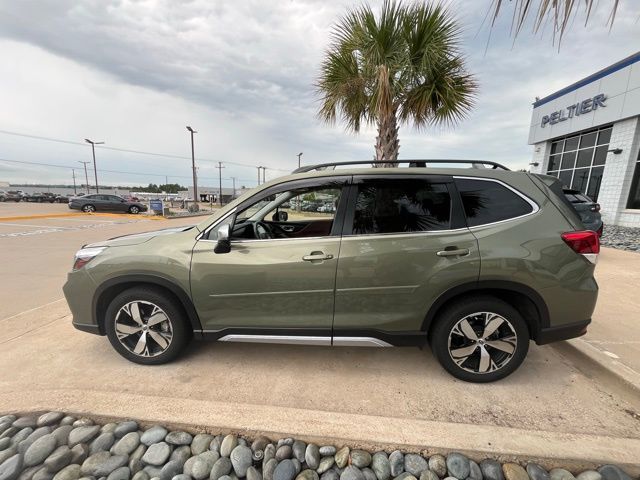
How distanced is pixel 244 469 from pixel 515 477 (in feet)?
4.93

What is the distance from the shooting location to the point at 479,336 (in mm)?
2383

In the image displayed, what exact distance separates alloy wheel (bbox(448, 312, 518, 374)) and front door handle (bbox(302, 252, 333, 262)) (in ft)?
3.77

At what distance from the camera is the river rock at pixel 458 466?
167cm

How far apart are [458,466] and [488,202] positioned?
1.81m

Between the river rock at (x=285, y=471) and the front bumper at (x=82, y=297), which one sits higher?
the front bumper at (x=82, y=297)

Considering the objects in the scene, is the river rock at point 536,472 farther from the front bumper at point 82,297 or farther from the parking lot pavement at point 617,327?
the front bumper at point 82,297

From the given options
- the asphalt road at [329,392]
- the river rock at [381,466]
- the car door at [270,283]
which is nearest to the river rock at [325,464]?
the asphalt road at [329,392]

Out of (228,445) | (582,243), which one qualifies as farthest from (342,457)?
(582,243)

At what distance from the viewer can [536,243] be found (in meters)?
2.26

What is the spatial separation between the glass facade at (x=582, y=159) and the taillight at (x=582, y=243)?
15112mm

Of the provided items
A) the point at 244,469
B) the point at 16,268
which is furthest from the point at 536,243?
the point at 16,268

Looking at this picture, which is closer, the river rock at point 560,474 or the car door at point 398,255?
the river rock at point 560,474

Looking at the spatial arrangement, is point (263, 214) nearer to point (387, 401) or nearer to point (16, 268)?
point (387, 401)

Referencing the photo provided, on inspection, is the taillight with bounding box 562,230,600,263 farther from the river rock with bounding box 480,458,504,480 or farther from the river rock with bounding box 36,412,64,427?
the river rock with bounding box 36,412,64,427
